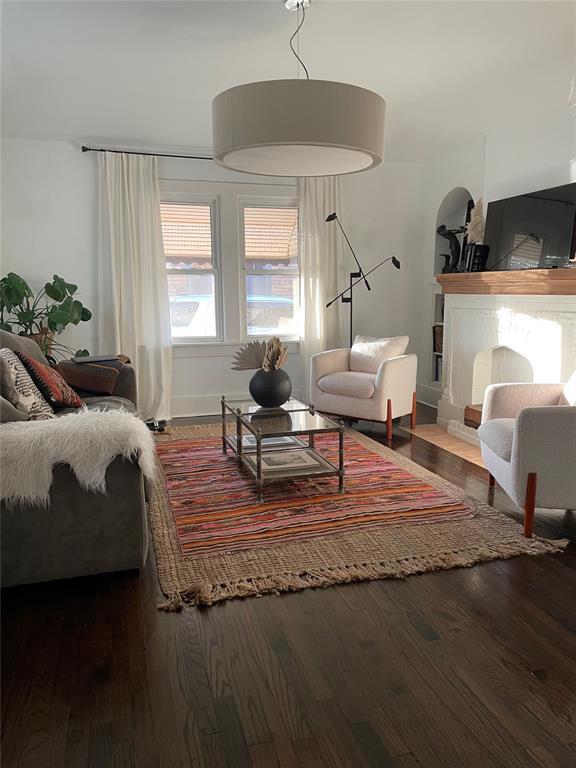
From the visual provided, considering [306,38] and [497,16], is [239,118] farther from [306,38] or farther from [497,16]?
[497,16]

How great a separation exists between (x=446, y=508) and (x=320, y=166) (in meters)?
2.00

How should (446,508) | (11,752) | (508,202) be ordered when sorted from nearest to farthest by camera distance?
(11,752)
(446,508)
(508,202)

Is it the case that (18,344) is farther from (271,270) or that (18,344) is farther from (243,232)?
(271,270)

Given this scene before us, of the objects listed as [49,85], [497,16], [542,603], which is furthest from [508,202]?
[49,85]

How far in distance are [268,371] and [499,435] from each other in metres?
1.49

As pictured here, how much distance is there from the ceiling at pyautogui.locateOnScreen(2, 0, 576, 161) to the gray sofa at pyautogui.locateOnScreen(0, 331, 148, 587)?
2696 mm

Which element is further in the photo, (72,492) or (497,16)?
(497,16)

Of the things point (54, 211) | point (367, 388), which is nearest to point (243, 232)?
point (54, 211)

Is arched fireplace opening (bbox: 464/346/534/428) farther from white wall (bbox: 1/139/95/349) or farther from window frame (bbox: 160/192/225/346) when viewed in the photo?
white wall (bbox: 1/139/95/349)

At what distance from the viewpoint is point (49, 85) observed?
4.38 meters

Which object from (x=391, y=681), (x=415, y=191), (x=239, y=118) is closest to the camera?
(x=391, y=681)

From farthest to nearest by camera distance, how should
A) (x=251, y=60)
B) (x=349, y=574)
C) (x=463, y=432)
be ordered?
(x=463, y=432) → (x=251, y=60) → (x=349, y=574)

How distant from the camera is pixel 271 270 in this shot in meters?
5.84

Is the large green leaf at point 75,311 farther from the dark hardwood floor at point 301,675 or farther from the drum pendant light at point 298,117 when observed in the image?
the dark hardwood floor at point 301,675
